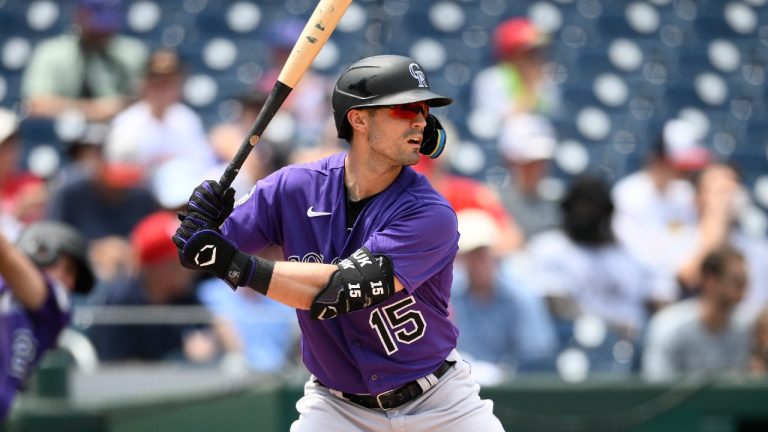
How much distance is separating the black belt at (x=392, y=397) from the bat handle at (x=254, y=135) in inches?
31.2

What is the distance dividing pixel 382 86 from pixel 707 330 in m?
3.38

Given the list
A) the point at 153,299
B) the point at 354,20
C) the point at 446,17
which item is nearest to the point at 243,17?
the point at 354,20

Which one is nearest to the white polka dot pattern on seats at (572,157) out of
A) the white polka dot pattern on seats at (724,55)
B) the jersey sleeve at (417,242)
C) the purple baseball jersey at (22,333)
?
the white polka dot pattern on seats at (724,55)

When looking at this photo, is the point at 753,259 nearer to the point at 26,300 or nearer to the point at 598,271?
the point at 598,271

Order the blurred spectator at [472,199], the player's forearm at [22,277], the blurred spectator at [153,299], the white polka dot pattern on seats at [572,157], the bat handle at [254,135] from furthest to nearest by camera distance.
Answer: the white polka dot pattern on seats at [572,157] → the blurred spectator at [472,199] → the blurred spectator at [153,299] → the player's forearm at [22,277] → the bat handle at [254,135]

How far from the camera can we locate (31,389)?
18.3 feet

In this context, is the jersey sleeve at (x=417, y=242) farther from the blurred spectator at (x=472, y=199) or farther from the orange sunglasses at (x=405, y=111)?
the blurred spectator at (x=472, y=199)

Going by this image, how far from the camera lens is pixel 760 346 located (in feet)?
21.8

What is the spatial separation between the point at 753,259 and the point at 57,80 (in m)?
4.53

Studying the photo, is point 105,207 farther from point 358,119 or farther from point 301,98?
point 358,119

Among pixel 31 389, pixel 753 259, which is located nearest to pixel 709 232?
pixel 753 259

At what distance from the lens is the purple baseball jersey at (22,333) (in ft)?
17.2

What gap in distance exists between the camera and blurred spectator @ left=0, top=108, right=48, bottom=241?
6.83 metres

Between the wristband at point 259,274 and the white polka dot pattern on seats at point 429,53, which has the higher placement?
the wristband at point 259,274
